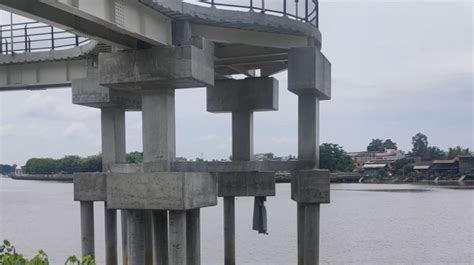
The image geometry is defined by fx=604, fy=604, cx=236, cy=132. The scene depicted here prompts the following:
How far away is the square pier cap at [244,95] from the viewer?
2405 cm

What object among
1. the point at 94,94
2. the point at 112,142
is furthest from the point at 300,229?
the point at 94,94

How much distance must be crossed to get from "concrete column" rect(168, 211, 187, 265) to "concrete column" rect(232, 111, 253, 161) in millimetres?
9696

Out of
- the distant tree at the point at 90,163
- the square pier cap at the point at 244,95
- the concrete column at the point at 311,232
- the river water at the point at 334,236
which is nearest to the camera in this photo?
the concrete column at the point at 311,232

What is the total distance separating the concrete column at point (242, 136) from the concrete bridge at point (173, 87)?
4 centimetres

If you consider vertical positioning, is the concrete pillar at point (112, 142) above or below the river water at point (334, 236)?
above

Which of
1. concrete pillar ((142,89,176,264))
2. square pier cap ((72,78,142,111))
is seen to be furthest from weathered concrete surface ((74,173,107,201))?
concrete pillar ((142,89,176,264))

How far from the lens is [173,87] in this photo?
54.5 ft

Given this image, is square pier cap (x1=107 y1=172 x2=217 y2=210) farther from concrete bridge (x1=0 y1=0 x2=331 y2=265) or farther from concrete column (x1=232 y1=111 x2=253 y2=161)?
concrete column (x1=232 y1=111 x2=253 y2=161)

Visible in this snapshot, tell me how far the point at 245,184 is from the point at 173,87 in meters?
8.17

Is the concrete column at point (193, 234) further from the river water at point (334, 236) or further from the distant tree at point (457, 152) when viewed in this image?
the distant tree at point (457, 152)

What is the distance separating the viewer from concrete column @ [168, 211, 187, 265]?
591 inches

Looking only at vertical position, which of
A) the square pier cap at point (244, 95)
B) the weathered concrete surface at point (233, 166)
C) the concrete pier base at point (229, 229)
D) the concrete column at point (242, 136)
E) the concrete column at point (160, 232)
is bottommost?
the concrete pier base at point (229, 229)

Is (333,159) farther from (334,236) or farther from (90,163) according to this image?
(334,236)

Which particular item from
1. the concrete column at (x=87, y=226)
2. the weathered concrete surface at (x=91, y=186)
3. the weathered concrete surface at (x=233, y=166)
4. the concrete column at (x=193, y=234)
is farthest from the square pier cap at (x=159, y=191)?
the concrete column at (x=87, y=226)
